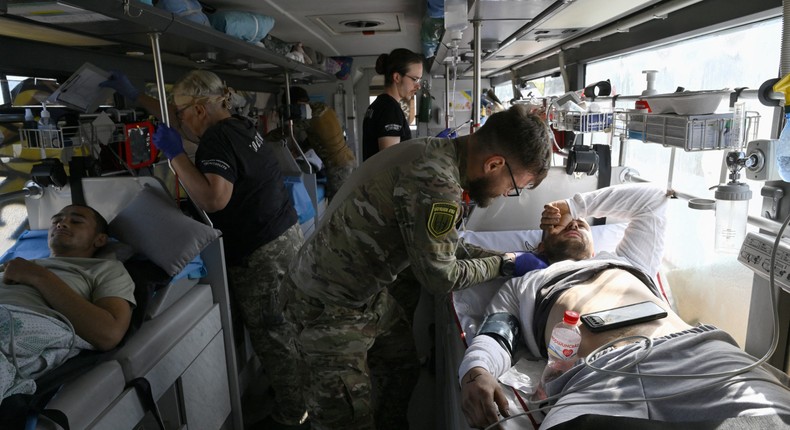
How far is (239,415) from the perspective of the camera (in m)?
2.71

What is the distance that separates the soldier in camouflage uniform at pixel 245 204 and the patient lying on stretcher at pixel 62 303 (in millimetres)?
522

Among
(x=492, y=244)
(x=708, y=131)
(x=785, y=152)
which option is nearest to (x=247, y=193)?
A: (x=492, y=244)

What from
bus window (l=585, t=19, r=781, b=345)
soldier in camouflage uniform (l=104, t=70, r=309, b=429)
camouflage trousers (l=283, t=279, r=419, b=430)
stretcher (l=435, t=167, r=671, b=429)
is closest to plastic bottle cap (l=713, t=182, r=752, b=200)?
bus window (l=585, t=19, r=781, b=345)

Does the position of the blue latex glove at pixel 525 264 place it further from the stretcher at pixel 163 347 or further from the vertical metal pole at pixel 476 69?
the stretcher at pixel 163 347

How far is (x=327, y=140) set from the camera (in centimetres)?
546

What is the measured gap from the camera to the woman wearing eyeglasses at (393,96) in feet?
11.4

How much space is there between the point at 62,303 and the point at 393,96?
245 centimetres

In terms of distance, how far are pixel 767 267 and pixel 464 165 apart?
3.27 ft

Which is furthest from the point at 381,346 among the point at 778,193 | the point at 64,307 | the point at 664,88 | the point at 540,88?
the point at 540,88

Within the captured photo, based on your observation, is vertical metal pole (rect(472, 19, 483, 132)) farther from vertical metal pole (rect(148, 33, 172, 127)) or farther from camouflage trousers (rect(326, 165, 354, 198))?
camouflage trousers (rect(326, 165, 354, 198))

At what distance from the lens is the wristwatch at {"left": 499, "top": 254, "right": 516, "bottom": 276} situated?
92.6 inches

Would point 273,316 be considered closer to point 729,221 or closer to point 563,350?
point 563,350

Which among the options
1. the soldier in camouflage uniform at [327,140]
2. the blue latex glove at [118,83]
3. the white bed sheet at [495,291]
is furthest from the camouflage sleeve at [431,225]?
the soldier in camouflage uniform at [327,140]

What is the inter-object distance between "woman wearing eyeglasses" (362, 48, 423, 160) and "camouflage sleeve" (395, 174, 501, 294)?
1.81 metres
